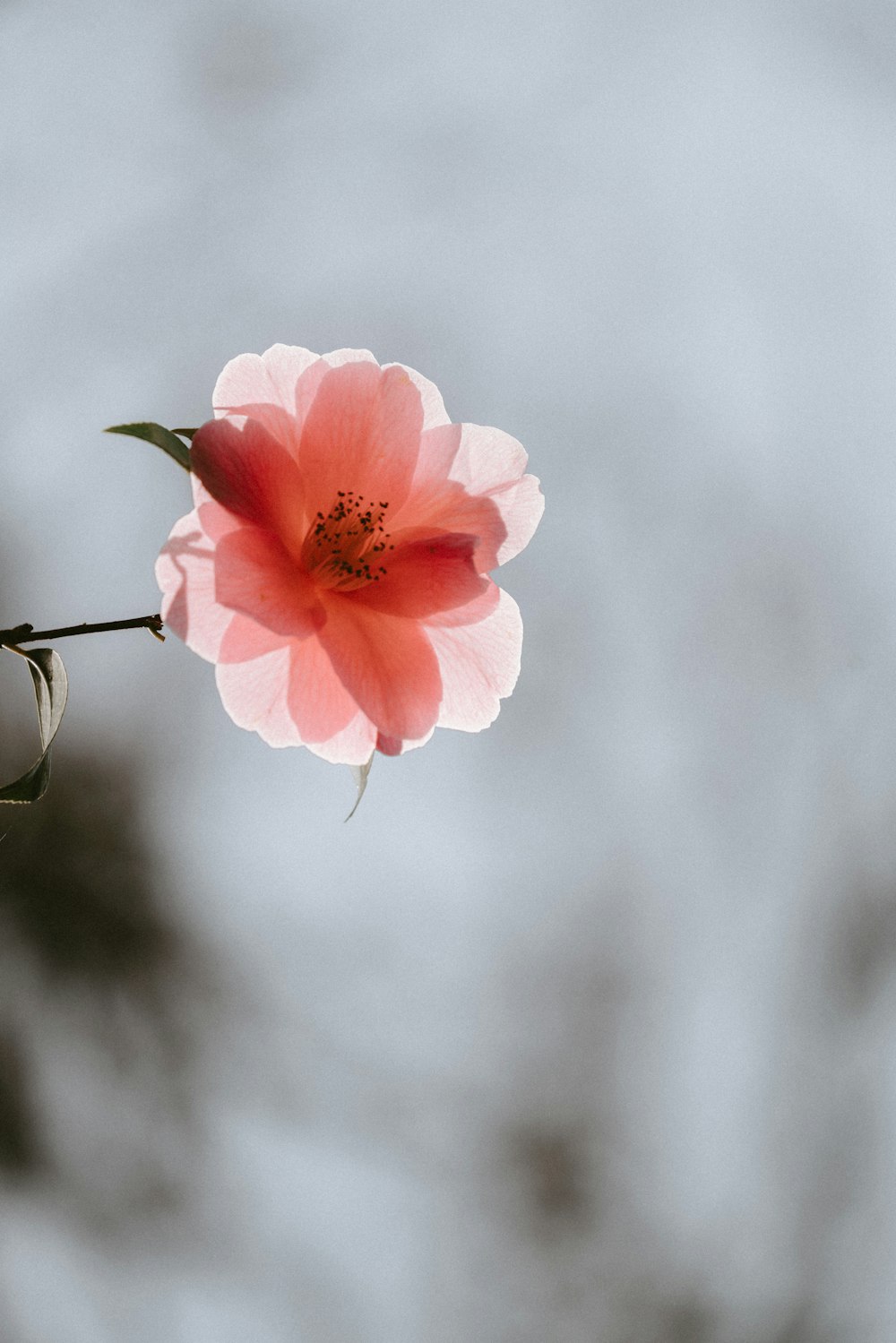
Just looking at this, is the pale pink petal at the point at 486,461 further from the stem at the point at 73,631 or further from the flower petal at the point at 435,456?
the stem at the point at 73,631

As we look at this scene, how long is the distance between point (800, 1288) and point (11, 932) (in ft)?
9.46

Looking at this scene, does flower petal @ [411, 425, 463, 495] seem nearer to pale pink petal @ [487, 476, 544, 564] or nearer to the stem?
pale pink petal @ [487, 476, 544, 564]

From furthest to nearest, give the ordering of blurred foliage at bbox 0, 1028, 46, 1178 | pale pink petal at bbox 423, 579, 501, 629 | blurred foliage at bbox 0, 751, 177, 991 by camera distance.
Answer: blurred foliage at bbox 0, 1028, 46, 1178
blurred foliage at bbox 0, 751, 177, 991
pale pink petal at bbox 423, 579, 501, 629

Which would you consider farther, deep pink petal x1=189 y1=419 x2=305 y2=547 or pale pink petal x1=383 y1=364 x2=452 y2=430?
pale pink petal x1=383 y1=364 x2=452 y2=430

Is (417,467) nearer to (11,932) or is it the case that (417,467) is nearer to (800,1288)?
(11,932)

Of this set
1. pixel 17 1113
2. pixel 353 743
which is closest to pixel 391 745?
pixel 353 743

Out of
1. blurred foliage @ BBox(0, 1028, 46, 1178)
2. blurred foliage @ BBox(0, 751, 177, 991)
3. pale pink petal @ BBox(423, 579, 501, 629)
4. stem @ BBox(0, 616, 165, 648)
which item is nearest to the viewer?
stem @ BBox(0, 616, 165, 648)

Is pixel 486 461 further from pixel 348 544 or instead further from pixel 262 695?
pixel 262 695

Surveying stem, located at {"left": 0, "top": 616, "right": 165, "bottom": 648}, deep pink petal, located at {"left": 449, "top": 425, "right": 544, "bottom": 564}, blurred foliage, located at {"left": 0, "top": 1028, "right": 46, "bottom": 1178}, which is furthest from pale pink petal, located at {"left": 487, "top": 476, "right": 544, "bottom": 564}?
blurred foliage, located at {"left": 0, "top": 1028, "right": 46, "bottom": 1178}

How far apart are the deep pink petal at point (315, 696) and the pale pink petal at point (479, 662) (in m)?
0.07

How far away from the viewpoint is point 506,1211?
10.6ft

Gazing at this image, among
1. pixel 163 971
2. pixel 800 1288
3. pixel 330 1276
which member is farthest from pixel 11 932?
pixel 800 1288

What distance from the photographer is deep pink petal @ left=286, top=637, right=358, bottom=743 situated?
0.52 metres

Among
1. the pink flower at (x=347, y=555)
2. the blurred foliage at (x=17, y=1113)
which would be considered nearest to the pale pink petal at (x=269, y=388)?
the pink flower at (x=347, y=555)
